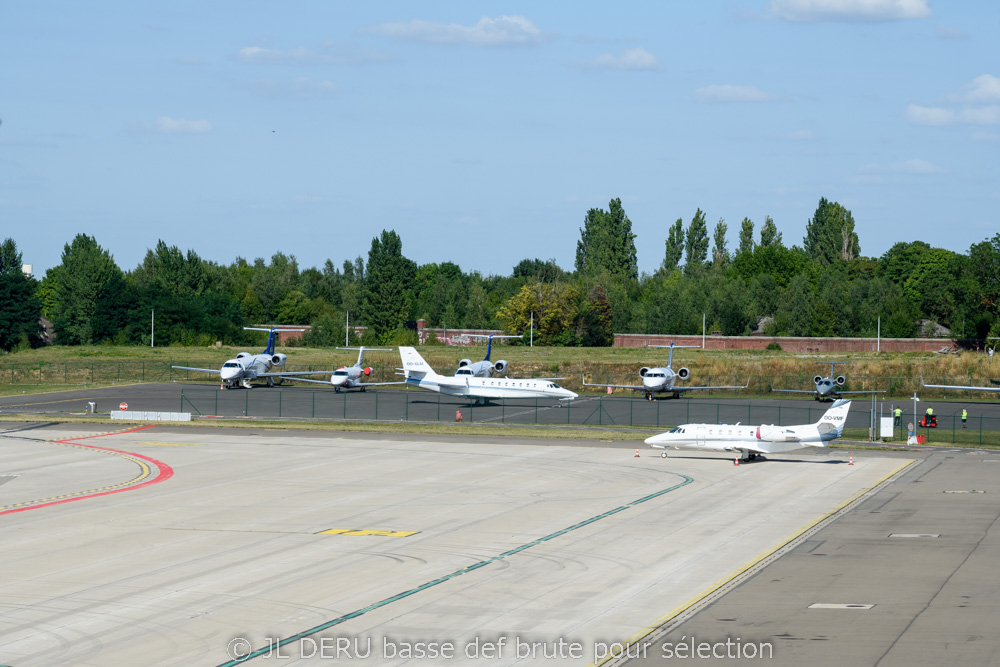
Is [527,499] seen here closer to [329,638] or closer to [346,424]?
[329,638]

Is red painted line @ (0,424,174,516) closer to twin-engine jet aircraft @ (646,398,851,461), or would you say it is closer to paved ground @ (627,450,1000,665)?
twin-engine jet aircraft @ (646,398,851,461)

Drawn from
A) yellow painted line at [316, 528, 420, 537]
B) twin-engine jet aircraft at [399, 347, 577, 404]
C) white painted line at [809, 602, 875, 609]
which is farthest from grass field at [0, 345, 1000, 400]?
white painted line at [809, 602, 875, 609]

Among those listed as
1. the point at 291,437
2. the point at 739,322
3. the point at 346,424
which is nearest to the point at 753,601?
the point at 291,437

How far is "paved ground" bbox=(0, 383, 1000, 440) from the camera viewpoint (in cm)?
7412

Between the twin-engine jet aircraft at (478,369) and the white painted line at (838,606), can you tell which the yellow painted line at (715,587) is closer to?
the white painted line at (838,606)

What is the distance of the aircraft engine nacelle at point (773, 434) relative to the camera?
49.4 m

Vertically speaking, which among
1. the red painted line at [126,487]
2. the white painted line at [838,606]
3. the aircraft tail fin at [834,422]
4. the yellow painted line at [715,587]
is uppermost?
the aircraft tail fin at [834,422]

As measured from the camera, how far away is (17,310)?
Result: 139m

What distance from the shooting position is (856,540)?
32.7 m

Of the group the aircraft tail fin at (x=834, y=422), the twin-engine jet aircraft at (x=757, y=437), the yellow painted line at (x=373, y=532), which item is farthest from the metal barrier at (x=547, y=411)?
the yellow painted line at (x=373, y=532)

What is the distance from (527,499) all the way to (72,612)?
20.1 meters

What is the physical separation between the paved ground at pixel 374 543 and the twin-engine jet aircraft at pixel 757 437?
3.69ft

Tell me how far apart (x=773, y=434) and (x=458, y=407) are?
35.9 m

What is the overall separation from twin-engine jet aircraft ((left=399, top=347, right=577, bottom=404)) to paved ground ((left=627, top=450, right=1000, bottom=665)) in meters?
41.5
